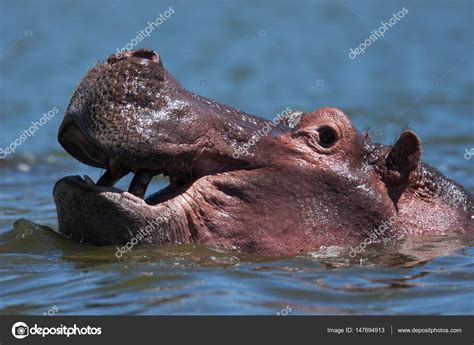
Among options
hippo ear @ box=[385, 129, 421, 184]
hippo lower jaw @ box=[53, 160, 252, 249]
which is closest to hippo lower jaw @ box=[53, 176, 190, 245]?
hippo lower jaw @ box=[53, 160, 252, 249]

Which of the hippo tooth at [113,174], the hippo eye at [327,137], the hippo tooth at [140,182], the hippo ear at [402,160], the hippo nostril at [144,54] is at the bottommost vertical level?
the hippo tooth at [140,182]

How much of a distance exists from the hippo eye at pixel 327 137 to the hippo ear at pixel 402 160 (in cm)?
53

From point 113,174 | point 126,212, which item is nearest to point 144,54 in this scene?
point 113,174

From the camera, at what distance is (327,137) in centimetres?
870

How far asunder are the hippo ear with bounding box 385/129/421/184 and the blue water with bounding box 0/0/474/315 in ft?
2.03

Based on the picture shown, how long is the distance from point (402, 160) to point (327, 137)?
70 centimetres

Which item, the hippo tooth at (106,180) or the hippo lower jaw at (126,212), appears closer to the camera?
the hippo lower jaw at (126,212)

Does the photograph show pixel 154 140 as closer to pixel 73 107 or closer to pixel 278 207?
pixel 73 107

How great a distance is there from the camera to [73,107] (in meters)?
8.05

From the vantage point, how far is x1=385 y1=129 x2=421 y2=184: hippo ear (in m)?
8.73

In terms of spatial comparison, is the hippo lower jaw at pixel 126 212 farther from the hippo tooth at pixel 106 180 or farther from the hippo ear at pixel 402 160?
the hippo ear at pixel 402 160

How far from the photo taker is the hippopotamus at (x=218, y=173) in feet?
25.8

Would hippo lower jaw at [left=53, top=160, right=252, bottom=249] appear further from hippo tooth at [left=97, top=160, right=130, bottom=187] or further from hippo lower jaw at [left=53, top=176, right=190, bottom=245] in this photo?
hippo tooth at [left=97, top=160, right=130, bottom=187]

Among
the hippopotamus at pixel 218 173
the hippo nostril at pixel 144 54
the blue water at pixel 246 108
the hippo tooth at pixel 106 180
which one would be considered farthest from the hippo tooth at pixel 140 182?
the hippo nostril at pixel 144 54
